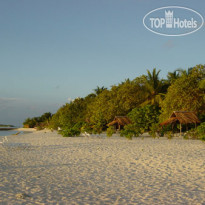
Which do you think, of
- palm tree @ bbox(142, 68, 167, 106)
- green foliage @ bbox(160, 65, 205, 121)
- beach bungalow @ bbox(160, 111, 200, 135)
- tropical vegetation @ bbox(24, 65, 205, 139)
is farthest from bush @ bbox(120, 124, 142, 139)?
palm tree @ bbox(142, 68, 167, 106)

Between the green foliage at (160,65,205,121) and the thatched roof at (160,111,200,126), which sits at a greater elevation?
the green foliage at (160,65,205,121)

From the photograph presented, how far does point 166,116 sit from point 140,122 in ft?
11.2

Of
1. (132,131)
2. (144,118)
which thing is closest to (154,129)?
(132,131)

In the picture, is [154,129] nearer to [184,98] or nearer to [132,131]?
[132,131]

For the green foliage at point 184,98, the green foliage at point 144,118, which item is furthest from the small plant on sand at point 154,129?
the green foliage at point 184,98

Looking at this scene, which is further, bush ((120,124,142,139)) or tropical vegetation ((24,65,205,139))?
tropical vegetation ((24,65,205,139))

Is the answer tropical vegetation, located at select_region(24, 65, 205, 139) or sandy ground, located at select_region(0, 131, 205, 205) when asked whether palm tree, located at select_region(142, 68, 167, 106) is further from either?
sandy ground, located at select_region(0, 131, 205, 205)

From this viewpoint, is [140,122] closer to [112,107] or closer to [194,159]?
[112,107]

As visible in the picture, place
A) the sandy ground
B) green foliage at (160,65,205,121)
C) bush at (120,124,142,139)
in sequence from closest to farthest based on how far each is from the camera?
the sandy ground, bush at (120,124,142,139), green foliage at (160,65,205,121)

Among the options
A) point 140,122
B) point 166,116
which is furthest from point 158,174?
point 166,116

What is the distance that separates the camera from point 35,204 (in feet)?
16.5

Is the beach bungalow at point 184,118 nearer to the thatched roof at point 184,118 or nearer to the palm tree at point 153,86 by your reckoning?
the thatched roof at point 184,118

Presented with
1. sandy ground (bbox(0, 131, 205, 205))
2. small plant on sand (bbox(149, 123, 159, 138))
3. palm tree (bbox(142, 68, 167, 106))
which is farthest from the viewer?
palm tree (bbox(142, 68, 167, 106))

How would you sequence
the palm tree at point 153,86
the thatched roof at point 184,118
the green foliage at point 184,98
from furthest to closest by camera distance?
the palm tree at point 153,86, the green foliage at point 184,98, the thatched roof at point 184,118
